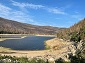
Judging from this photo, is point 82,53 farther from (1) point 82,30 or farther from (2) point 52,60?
(1) point 82,30

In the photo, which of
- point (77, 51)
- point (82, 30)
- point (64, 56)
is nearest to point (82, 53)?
point (77, 51)

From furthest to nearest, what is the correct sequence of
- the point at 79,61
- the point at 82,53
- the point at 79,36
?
1. the point at 79,36
2. the point at 82,53
3. the point at 79,61

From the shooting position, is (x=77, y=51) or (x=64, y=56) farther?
(x=77, y=51)

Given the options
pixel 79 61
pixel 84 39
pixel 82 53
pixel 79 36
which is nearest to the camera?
pixel 79 61

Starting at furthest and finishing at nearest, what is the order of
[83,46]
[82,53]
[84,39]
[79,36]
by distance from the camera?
[79,36] < [84,39] < [83,46] < [82,53]

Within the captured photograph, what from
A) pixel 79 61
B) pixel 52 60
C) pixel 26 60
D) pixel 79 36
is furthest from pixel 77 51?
pixel 79 36

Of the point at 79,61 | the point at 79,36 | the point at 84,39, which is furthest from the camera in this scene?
the point at 79,36

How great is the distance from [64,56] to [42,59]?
8.59 ft

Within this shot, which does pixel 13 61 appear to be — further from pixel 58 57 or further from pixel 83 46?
pixel 83 46

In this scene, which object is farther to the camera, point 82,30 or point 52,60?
point 82,30

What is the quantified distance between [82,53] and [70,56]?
2.36 m

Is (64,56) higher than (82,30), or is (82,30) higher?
(82,30)

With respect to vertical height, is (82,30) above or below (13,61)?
above

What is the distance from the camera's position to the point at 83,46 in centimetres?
3256
